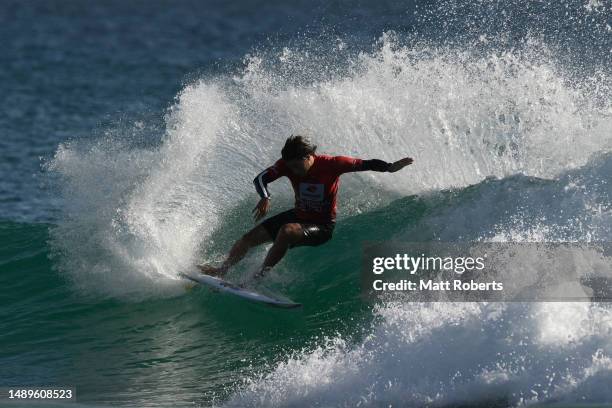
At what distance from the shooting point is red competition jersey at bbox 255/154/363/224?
31.1 ft

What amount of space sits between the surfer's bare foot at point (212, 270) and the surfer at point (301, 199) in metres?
0.10

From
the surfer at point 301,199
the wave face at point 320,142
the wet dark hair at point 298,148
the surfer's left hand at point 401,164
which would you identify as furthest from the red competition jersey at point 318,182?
the wave face at point 320,142

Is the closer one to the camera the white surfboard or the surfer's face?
the white surfboard

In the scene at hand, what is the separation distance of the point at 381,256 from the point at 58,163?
5.02 m

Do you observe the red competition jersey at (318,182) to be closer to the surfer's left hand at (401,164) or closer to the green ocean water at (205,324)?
the surfer's left hand at (401,164)

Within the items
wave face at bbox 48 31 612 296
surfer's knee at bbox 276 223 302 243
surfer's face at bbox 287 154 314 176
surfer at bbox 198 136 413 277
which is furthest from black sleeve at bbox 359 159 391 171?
wave face at bbox 48 31 612 296

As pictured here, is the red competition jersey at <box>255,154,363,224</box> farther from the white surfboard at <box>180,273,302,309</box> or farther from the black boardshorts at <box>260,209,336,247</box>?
the white surfboard at <box>180,273,302,309</box>

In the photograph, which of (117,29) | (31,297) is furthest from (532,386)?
(117,29)

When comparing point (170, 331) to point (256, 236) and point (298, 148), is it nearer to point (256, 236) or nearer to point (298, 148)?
point (256, 236)

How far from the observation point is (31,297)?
11281 millimetres

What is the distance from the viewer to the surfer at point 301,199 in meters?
9.31

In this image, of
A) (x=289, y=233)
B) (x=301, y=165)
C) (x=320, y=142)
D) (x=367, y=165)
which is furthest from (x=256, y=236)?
(x=320, y=142)

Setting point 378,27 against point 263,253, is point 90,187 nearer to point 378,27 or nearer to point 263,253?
point 263,253

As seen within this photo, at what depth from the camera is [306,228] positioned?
31.3 feet
